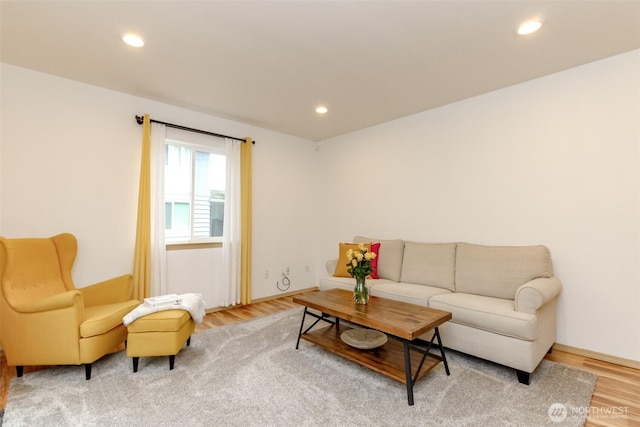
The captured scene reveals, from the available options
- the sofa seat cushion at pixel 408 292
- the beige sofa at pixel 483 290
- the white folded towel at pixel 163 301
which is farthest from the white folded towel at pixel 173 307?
the sofa seat cushion at pixel 408 292

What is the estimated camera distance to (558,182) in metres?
2.79

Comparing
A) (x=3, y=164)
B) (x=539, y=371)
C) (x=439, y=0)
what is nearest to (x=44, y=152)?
(x=3, y=164)

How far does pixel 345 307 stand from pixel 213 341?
145 cm

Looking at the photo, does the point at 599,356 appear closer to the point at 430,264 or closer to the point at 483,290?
the point at 483,290

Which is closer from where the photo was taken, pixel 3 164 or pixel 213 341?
pixel 3 164

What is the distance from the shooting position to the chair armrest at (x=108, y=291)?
2.64m

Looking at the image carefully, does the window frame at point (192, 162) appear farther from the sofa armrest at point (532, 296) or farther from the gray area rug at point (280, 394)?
the sofa armrest at point (532, 296)

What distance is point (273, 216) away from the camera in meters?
4.64

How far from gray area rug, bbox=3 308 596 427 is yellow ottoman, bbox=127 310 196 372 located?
18 cm

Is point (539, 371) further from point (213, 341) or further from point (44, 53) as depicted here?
point (44, 53)

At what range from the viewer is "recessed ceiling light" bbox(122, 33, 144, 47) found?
2.25 metres

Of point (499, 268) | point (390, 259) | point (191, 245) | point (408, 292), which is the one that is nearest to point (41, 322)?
point (191, 245)

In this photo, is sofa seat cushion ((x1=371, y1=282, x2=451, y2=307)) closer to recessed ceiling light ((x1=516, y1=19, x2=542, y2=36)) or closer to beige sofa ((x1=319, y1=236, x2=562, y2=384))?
beige sofa ((x1=319, y1=236, x2=562, y2=384))

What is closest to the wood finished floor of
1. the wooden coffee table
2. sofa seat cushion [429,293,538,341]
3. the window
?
sofa seat cushion [429,293,538,341]
